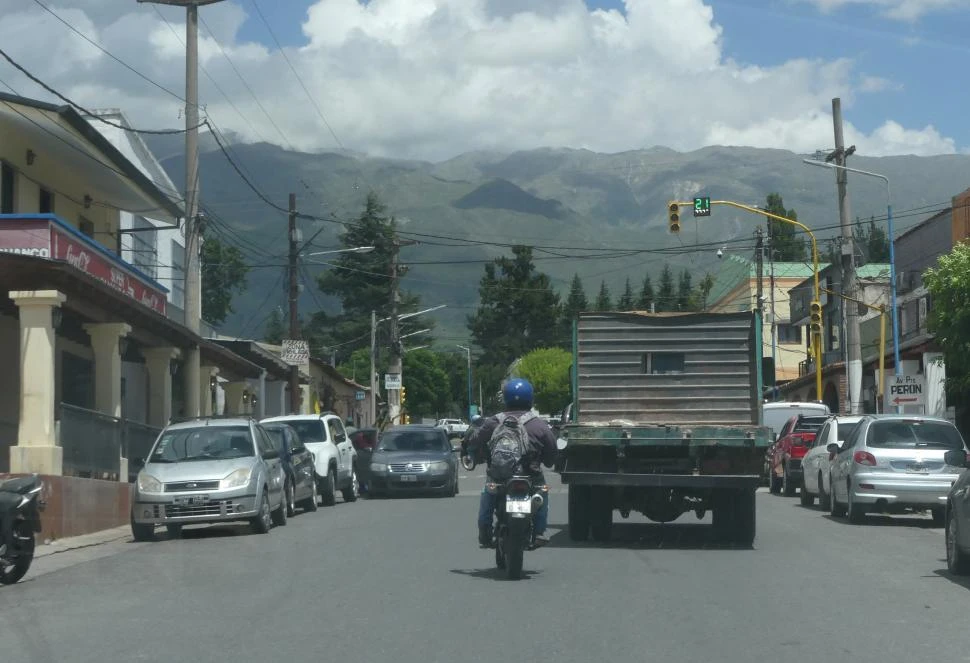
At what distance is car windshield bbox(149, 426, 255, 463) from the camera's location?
19953 mm

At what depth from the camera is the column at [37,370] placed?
19.7m

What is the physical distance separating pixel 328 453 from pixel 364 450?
5.66 meters

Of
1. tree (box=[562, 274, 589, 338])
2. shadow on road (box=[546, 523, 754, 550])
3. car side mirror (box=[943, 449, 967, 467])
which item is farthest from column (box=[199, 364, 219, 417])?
tree (box=[562, 274, 589, 338])

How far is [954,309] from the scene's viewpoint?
3130 centimetres

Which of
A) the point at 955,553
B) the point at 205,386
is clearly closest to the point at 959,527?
the point at 955,553

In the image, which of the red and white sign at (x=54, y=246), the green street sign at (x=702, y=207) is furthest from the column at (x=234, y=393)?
the green street sign at (x=702, y=207)

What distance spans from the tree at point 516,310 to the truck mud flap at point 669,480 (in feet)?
328

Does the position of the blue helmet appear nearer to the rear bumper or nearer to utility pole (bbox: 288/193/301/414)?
the rear bumper

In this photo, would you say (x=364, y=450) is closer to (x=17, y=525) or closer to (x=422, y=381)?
(x=17, y=525)

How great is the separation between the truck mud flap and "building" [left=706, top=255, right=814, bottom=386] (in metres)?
61.2

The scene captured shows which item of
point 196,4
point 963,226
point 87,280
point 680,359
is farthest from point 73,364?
point 963,226

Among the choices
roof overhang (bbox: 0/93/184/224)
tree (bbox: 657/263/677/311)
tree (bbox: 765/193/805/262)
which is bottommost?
roof overhang (bbox: 0/93/184/224)

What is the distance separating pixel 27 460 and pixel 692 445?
9636 mm

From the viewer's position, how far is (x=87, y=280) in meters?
20.2
